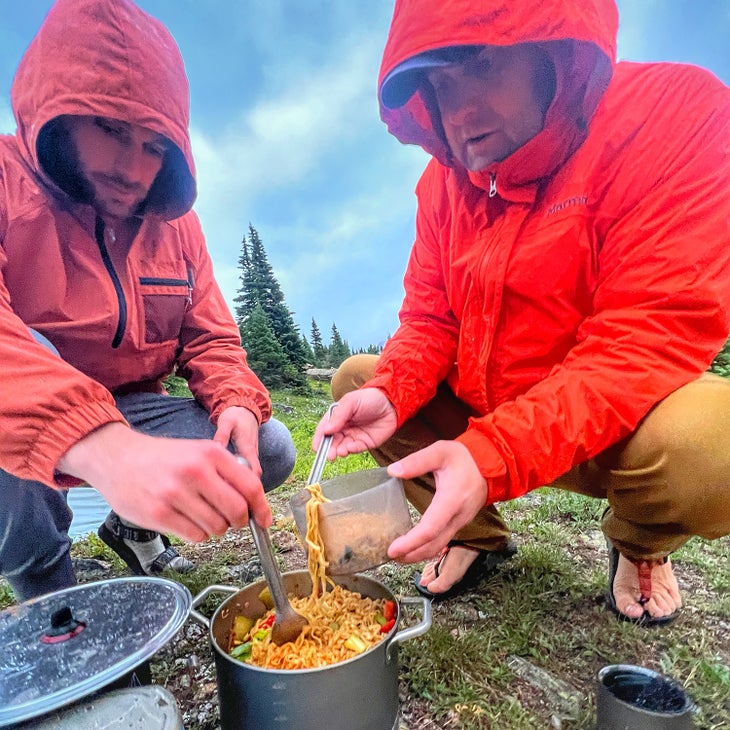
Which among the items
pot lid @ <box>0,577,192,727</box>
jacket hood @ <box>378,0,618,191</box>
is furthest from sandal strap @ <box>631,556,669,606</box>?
pot lid @ <box>0,577,192,727</box>

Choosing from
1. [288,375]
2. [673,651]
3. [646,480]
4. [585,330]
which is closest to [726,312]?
[585,330]

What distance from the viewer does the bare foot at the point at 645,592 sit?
73.7 inches

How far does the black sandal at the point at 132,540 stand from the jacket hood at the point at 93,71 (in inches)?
56.1

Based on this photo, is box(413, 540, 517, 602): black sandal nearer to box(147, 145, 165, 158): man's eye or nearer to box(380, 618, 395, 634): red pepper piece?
box(380, 618, 395, 634): red pepper piece

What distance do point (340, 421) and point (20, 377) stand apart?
871mm

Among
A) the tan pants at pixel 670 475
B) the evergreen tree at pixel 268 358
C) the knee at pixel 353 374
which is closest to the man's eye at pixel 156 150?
the knee at pixel 353 374

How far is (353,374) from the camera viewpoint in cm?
237

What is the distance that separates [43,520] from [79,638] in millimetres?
648

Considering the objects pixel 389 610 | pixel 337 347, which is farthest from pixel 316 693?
pixel 337 347

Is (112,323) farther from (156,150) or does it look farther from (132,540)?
(132,540)

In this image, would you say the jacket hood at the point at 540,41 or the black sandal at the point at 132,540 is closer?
the jacket hood at the point at 540,41

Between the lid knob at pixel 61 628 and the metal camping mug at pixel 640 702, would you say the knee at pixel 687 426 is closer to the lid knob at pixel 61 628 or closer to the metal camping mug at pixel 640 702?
the metal camping mug at pixel 640 702

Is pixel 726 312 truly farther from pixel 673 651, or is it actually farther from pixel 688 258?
pixel 673 651

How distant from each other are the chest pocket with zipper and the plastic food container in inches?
45.2
